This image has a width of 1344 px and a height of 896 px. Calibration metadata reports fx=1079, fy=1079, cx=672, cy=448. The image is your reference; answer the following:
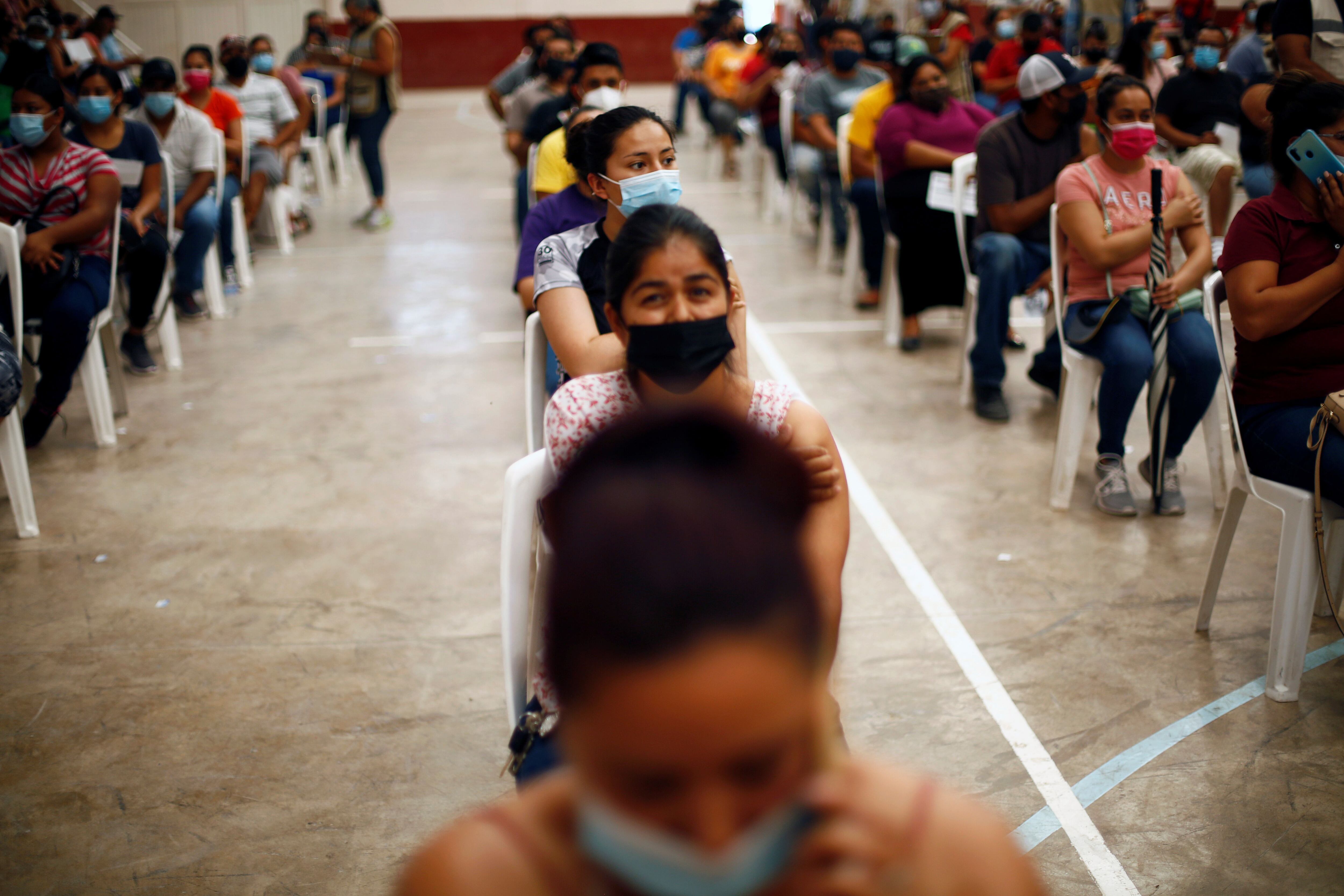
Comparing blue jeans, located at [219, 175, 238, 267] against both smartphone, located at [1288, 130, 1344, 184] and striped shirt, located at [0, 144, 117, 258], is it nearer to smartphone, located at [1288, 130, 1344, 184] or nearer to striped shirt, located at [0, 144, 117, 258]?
striped shirt, located at [0, 144, 117, 258]

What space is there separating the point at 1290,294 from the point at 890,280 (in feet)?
10.4

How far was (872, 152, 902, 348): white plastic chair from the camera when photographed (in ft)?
18.4

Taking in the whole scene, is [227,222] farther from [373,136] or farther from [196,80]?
[373,136]

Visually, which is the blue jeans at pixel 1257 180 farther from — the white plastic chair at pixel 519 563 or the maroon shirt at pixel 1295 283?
the white plastic chair at pixel 519 563

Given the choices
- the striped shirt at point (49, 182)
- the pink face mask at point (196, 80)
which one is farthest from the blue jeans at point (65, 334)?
the pink face mask at point (196, 80)

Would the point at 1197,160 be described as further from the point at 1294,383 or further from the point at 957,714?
the point at 957,714

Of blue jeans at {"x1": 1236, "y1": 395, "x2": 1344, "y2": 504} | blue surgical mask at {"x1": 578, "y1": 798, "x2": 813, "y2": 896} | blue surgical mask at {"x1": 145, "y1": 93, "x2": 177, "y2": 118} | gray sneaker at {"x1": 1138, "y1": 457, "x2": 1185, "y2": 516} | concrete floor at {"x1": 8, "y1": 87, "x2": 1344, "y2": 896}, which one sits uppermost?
blue surgical mask at {"x1": 145, "y1": 93, "x2": 177, "y2": 118}

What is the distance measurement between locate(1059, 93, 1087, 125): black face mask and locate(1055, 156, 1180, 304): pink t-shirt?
80cm

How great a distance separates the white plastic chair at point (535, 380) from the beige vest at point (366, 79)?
6.07 m

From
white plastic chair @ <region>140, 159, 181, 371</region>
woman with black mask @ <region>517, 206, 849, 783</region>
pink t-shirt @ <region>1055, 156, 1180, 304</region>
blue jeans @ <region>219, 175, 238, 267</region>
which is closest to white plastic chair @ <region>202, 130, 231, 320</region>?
blue jeans @ <region>219, 175, 238, 267</region>

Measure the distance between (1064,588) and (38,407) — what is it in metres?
3.84

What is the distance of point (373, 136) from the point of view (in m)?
8.37

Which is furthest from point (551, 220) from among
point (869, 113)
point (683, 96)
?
point (683, 96)

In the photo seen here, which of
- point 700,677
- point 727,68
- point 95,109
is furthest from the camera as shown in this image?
point 727,68
